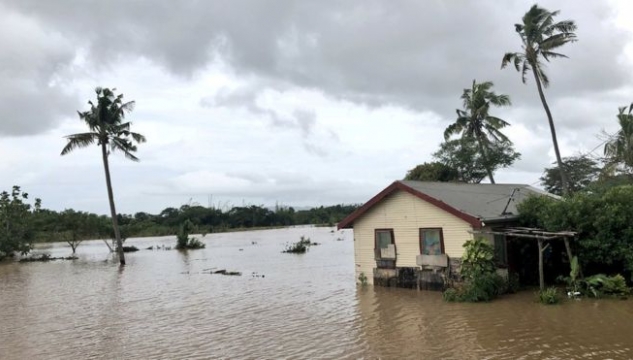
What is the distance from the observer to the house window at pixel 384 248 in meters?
17.6

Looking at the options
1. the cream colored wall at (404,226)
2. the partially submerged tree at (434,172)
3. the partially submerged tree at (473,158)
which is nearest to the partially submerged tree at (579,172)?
the partially submerged tree at (473,158)

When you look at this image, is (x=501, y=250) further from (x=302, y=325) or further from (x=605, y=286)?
(x=302, y=325)

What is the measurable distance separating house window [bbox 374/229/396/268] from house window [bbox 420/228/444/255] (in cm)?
124

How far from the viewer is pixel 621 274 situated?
1478 cm

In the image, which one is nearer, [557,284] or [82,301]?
[557,284]

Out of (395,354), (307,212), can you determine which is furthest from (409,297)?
(307,212)

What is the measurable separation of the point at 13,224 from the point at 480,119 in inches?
1681

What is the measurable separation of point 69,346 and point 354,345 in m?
7.22

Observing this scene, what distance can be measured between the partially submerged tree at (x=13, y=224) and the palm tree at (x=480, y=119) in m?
39.9

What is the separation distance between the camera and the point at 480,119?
38031 millimetres

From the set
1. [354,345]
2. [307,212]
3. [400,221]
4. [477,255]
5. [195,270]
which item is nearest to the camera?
[354,345]

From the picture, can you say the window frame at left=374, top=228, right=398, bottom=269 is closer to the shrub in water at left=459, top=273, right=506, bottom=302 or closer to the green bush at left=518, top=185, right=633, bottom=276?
the shrub in water at left=459, top=273, right=506, bottom=302

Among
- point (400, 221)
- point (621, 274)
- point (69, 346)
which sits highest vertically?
point (400, 221)

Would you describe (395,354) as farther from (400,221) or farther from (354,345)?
(400,221)
